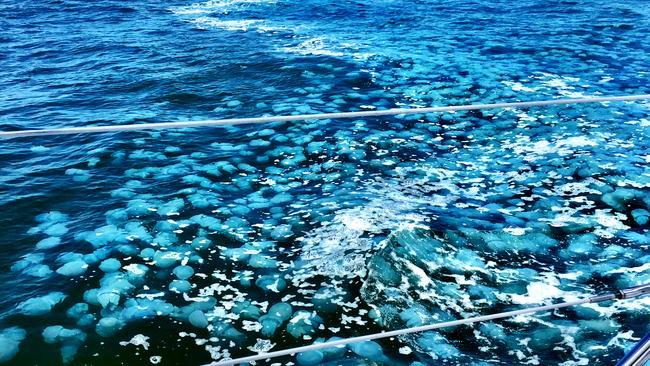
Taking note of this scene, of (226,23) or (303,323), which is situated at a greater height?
(226,23)

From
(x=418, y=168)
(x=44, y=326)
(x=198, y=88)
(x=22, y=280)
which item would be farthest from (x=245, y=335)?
(x=198, y=88)

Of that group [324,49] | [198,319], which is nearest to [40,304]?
[198,319]

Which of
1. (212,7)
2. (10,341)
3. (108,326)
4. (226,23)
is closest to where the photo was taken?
(10,341)

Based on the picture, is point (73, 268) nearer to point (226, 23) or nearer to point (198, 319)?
point (198, 319)

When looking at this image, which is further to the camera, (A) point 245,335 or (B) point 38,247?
(B) point 38,247

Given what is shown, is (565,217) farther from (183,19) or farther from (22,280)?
(183,19)

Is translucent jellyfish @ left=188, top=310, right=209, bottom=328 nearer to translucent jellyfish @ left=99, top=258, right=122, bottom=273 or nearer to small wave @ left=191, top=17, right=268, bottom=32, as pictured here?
translucent jellyfish @ left=99, top=258, right=122, bottom=273

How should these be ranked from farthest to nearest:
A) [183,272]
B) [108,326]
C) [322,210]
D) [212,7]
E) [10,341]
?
[212,7], [322,210], [183,272], [108,326], [10,341]

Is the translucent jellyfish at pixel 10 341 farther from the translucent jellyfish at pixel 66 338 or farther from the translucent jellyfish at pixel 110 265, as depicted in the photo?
the translucent jellyfish at pixel 110 265
